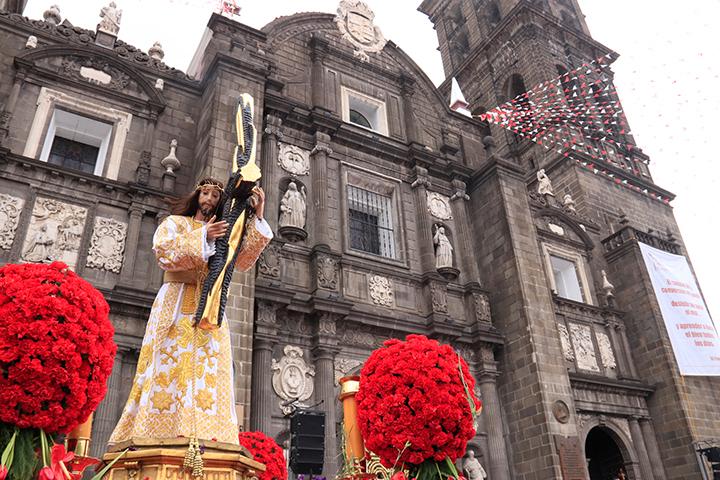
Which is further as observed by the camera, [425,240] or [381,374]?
[425,240]

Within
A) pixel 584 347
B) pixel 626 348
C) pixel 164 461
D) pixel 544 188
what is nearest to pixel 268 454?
pixel 164 461

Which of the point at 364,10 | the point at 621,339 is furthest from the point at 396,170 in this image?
the point at 621,339

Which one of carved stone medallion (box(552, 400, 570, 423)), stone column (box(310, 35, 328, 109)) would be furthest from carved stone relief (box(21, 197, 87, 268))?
carved stone medallion (box(552, 400, 570, 423))

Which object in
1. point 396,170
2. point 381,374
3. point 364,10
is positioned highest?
point 364,10

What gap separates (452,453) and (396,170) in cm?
1203

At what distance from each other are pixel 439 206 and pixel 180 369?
12.7m

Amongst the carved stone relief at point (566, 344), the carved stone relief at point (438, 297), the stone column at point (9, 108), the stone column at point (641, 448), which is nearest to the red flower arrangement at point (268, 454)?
the carved stone relief at point (438, 297)

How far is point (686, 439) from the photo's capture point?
15.8 m

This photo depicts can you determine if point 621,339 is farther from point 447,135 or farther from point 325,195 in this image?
point 325,195

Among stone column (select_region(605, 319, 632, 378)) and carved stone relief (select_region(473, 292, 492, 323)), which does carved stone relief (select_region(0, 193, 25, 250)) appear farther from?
stone column (select_region(605, 319, 632, 378))

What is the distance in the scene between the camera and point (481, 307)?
574 inches

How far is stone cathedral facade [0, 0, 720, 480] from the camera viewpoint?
1081 cm

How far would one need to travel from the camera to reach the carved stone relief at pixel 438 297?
13.8m

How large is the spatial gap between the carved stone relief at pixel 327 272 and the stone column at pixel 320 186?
0.43m
